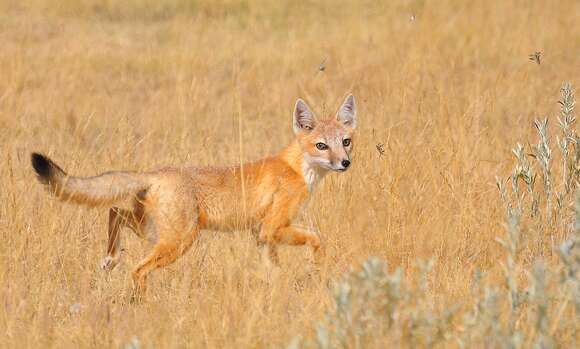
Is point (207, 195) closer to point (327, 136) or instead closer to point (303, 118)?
point (327, 136)

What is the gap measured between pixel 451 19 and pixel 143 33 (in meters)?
4.29

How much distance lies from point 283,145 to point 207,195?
355 centimetres

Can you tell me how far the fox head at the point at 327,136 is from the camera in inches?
246

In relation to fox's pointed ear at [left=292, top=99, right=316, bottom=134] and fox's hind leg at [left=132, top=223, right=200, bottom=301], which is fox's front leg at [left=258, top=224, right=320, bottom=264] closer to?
fox's hind leg at [left=132, top=223, right=200, bottom=301]

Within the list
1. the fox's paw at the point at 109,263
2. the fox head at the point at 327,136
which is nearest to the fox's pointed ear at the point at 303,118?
the fox head at the point at 327,136

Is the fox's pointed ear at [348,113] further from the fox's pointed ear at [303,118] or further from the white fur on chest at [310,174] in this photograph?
the white fur on chest at [310,174]

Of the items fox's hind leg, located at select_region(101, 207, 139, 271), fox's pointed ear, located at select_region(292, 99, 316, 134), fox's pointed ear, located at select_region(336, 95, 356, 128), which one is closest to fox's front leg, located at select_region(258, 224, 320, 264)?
fox's hind leg, located at select_region(101, 207, 139, 271)

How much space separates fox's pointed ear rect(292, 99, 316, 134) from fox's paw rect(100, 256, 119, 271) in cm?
170

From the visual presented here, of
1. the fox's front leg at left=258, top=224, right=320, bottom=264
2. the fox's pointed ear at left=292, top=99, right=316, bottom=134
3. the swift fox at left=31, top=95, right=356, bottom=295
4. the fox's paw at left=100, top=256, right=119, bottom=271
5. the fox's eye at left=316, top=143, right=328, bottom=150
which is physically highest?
the fox's pointed ear at left=292, top=99, right=316, bottom=134

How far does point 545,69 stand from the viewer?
37.5 ft

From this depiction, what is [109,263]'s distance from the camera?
5.50 metres

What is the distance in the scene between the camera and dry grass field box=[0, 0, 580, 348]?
13.6 feet

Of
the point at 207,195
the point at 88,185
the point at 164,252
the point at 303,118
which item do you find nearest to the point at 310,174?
the point at 303,118

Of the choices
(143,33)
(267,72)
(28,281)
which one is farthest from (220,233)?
(143,33)
